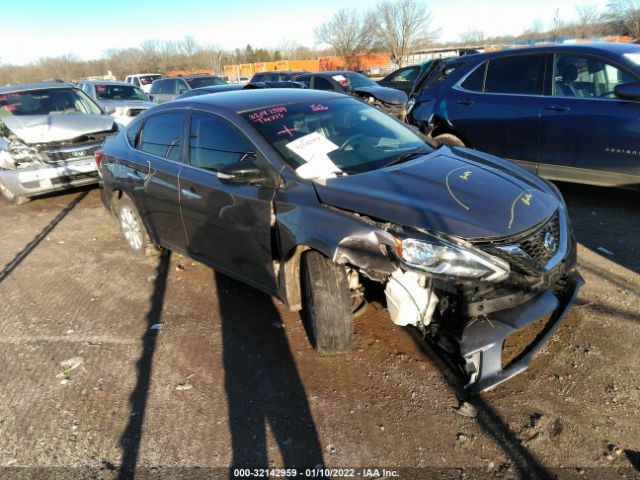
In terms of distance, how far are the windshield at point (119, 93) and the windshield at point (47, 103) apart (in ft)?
15.0

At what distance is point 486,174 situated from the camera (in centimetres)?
322

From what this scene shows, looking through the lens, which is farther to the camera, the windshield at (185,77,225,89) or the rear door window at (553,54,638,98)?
the windshield at (185,77,225,89)

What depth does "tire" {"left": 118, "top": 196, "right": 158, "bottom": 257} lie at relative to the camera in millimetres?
4789

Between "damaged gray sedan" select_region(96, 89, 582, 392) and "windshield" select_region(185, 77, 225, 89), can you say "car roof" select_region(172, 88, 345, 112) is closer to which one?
"damaged gray sedan" select_region(96, 89, 582, 392)

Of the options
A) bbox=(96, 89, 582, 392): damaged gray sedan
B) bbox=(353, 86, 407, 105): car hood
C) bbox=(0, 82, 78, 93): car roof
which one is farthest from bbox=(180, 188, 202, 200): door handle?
bbox=(0, 82, 78, 93): car roof

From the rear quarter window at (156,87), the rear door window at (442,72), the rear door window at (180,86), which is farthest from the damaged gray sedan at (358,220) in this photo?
the rear quarter window at (156,87)

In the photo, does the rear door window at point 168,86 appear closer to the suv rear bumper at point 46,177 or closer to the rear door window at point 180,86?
the rear door window at point 180,86

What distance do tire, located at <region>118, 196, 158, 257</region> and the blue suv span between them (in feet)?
10.7

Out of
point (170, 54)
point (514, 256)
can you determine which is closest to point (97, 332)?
point (514, 256)

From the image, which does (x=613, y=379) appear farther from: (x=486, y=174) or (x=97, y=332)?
(x=97, y=332)

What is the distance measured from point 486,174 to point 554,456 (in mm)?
1766

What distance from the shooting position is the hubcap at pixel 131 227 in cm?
488

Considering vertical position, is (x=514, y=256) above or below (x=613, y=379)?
above

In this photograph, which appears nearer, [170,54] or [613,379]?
[613,379]
